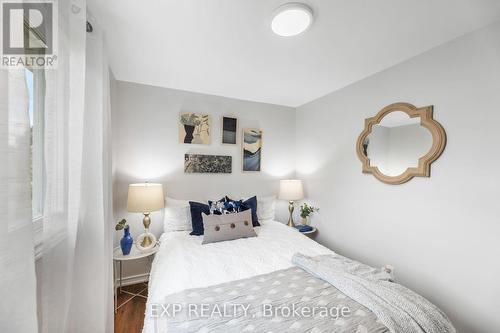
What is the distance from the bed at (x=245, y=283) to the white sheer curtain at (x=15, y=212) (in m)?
0.64

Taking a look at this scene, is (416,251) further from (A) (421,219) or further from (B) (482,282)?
(B) (482,282)

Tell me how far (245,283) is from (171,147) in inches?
75.2

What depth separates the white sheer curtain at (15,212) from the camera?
0.55 meters

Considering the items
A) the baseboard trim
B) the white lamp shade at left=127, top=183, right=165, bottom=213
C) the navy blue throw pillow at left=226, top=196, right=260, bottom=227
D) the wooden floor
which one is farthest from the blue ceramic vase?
the navy blue throw pillow at left=226, top=196, right=260, bottom=227

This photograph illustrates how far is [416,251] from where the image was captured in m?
1.79

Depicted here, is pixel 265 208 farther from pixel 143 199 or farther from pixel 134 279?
pixel 134 279

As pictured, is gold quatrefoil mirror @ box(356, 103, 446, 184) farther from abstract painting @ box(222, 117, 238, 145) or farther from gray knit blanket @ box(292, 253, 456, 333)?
abstract painting @ box(222, 117, 238, 145)

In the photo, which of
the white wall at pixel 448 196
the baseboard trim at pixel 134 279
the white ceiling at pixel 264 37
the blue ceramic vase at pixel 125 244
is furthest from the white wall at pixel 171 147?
the white wall at pixel 448 196

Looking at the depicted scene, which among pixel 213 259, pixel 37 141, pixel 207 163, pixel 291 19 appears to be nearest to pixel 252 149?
pixel 207 163

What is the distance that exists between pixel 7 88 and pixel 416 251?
2625mm

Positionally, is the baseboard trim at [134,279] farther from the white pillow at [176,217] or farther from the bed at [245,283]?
the bed at [245,283]

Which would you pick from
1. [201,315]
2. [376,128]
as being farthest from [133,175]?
[376,128]

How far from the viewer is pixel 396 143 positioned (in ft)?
6.59

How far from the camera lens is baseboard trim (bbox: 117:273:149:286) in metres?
2.41
